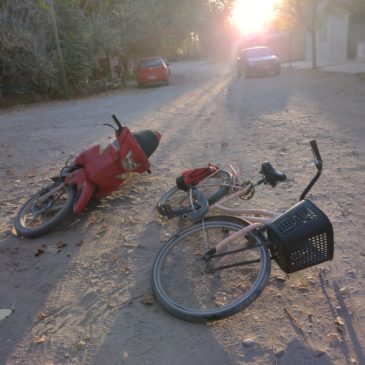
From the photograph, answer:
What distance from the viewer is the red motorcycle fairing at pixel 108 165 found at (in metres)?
4.22

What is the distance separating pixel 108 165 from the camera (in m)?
4.26

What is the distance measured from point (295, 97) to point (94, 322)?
11.0 metres

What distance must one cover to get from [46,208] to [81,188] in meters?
0.47

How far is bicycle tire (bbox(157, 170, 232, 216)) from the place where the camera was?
11.6 feet

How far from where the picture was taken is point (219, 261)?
3.00 meters

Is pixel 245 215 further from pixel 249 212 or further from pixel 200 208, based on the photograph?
pixel 200 208

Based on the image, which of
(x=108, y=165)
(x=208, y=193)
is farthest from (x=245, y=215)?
(x=108, y=165)

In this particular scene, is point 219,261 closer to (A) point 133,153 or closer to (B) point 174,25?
(A) point 133,153

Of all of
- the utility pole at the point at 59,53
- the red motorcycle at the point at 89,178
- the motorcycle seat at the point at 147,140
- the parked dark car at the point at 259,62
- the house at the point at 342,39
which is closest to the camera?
the red motorcycle at the point at 89,178

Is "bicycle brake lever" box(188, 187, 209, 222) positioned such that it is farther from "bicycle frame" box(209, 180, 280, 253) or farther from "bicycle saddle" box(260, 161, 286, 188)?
"bicycle saddle" box(260, 161, 286, 188)

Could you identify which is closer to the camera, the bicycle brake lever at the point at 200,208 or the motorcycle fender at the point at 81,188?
the bicycle brake lever at the point at 200,208

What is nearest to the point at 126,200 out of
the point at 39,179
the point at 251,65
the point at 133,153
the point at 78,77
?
the point at 133,153

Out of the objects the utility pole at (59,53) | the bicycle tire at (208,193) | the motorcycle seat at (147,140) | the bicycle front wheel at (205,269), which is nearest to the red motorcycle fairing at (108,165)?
the motorcycle seat at (147,140)

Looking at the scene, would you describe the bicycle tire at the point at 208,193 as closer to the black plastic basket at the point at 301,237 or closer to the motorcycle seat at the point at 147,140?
the motorcycle seat at the point at 147,140
